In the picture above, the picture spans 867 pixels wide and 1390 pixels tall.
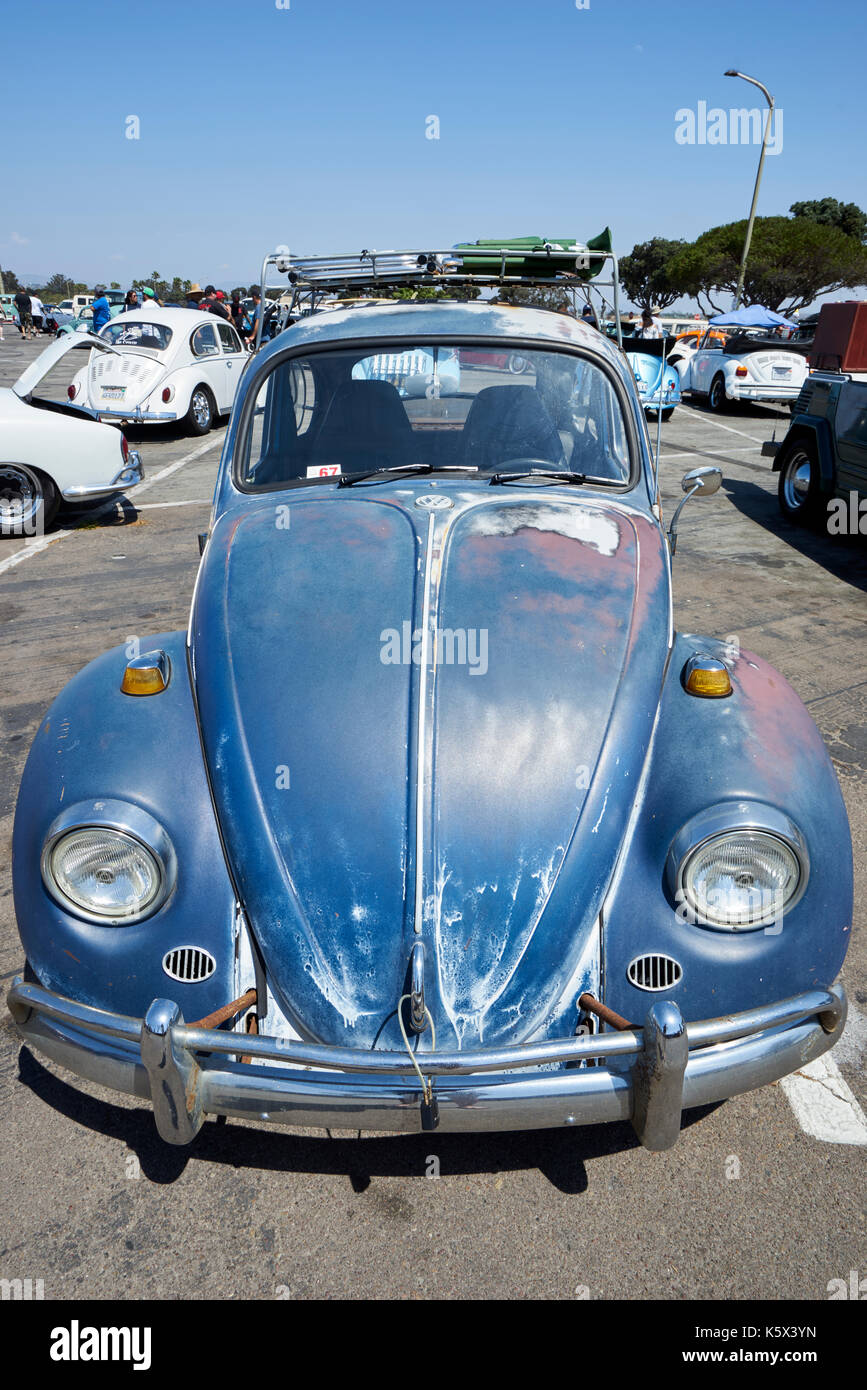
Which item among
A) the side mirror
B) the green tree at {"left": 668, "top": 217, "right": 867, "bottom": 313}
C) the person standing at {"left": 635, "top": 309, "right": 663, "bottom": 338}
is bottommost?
the side mirror

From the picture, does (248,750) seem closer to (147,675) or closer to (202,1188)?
(147,675)

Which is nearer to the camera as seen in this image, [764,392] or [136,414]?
[136,414]

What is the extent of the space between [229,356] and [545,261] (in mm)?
10281

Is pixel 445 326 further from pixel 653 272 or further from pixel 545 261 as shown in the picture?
pixel 653 272

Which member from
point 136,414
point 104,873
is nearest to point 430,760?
point 104,873

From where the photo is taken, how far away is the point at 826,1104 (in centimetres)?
271

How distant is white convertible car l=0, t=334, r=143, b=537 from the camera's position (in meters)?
8.26

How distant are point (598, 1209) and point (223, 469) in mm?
2866

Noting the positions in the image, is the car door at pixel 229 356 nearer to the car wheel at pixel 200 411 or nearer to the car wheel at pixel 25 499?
the car wheel at pixel 200 411

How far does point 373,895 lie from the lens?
2240 mm

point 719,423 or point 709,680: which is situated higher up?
point 709,680

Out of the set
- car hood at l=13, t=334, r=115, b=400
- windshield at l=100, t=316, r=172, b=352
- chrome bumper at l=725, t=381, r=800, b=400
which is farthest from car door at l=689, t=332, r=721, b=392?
car hood at l=13, t=334, r=115, b=400

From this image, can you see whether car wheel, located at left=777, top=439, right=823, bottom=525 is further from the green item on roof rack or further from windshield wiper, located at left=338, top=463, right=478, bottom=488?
windshield wiper, located at left=338, top=463, right=478, bottom=488
